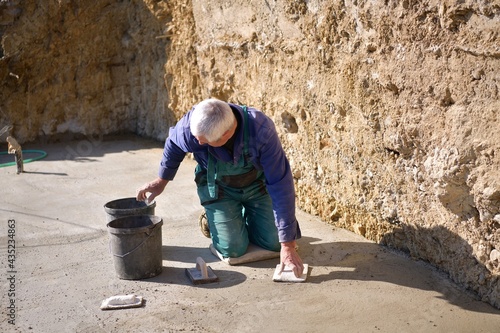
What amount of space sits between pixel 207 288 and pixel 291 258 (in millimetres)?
535

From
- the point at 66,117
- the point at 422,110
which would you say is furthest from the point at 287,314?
the point at 66,117

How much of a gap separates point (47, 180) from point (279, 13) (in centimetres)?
293

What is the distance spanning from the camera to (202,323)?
11.0ft

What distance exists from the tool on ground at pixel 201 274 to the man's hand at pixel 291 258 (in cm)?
46

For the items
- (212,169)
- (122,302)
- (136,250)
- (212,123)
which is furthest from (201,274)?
(212,123)

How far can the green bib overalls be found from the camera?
159 inches

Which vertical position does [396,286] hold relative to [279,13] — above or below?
below

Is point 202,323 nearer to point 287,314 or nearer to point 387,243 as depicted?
point 287,314

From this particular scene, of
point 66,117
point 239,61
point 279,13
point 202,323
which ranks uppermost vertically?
point 279,13

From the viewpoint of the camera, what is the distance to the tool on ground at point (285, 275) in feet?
12.4

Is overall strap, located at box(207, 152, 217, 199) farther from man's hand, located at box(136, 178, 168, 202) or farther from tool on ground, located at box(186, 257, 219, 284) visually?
tool on ground, located at box(186, 257, 219, 284)

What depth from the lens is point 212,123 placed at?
3473 mm

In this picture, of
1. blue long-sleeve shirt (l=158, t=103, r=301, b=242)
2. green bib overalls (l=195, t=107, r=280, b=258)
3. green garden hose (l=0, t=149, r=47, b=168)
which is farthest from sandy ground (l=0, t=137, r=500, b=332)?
green garden hose (l=0, t=149, r=47, b=168)

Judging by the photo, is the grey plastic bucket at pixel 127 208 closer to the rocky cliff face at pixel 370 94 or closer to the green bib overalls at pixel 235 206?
the green bib overalls at pixel 235 206
